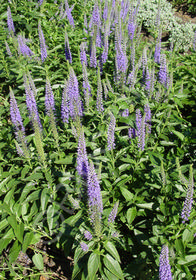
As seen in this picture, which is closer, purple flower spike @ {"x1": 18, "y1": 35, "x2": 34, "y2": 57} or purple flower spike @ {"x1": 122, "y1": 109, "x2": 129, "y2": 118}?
purple flower spike @ {"x1": 122, "y1": 109, "x2": 129, "y2": 118}

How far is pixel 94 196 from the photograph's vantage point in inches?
89.4

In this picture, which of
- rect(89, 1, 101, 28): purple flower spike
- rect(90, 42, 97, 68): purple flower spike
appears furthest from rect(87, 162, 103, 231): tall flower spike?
rect(89, 1, 101, 28): purple flower spike

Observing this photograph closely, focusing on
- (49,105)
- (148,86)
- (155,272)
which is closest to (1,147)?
(49,105)

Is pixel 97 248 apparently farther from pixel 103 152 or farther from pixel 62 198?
pixel 103 152

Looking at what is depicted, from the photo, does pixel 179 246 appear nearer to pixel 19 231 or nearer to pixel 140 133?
pixel 140 133

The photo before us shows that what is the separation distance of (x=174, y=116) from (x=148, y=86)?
0.65 m

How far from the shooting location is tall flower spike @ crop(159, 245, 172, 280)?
2044mm

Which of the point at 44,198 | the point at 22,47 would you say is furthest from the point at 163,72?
the point at 22,47

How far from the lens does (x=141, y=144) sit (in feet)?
10.1

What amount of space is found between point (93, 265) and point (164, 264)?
829 millimetres

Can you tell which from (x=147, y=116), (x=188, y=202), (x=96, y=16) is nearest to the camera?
(x=188, y=202)

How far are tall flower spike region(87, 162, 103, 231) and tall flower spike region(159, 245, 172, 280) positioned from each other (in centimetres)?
66

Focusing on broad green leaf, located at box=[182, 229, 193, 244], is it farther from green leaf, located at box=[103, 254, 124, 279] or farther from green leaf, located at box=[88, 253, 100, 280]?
green leaf, located at box=[88, 253, 100, 280]

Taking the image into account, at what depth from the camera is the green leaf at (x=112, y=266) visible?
2.74 metres
